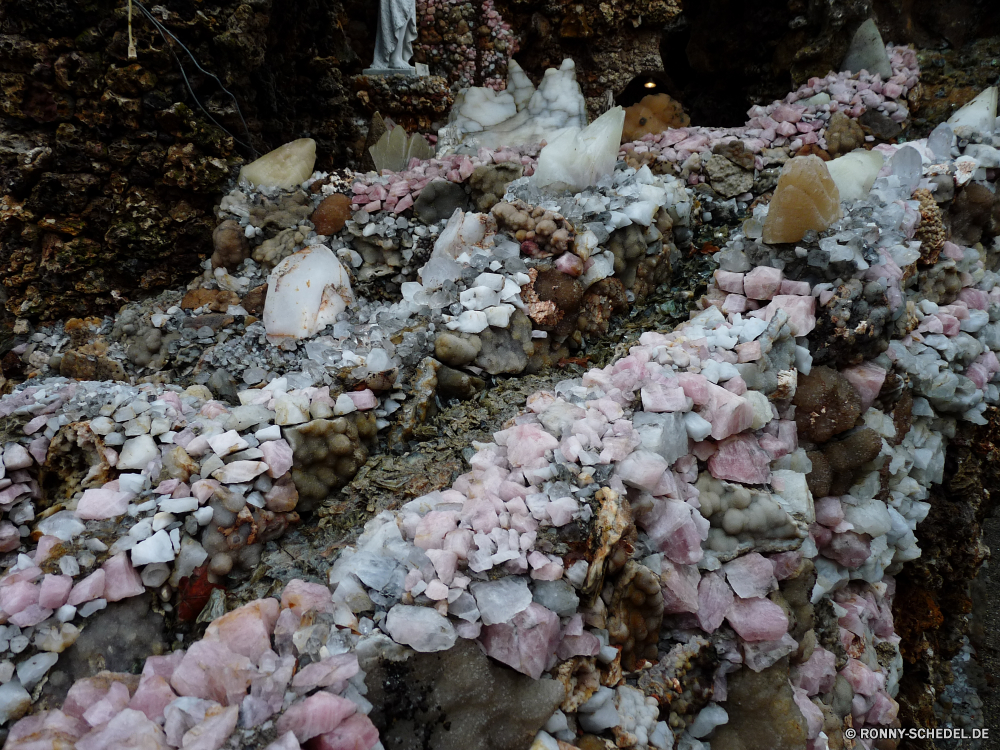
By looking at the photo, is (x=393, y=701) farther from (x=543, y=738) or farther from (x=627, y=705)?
(x=627, y=705)

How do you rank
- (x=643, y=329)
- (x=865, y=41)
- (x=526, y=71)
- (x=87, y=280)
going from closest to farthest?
(x=643, y=329) → (x=87, y=280) → (x=865, y=41) → (x=526, y=71)

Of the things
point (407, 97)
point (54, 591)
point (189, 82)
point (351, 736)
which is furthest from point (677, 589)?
point (407, 97)

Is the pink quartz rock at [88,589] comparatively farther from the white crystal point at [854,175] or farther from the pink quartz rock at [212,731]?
the white crystal point at [854,175]

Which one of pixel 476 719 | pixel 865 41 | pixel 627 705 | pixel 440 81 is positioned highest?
pixel 865 41

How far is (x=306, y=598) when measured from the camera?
1064mm

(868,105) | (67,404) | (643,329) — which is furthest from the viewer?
(868,105)

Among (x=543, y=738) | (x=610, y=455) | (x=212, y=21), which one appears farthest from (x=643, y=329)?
(x=212, y=21)

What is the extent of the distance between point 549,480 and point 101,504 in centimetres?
92

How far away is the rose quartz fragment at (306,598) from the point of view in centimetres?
105

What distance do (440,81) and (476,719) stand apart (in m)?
3.61

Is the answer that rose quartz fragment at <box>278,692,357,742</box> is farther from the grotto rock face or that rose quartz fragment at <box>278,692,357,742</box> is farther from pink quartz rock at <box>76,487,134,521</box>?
the grotto rock face

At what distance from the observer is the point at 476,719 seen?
99cm

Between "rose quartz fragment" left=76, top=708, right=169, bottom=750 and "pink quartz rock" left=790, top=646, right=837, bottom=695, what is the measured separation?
4.36 ft

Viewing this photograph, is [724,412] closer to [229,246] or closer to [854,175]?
Result: [854,175]
